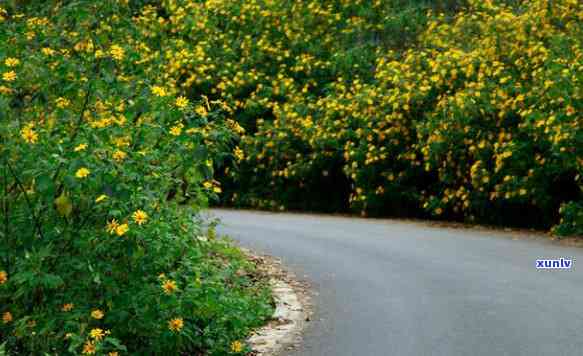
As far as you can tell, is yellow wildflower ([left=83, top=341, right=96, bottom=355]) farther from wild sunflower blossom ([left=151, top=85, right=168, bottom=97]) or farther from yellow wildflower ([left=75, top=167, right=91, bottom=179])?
wild sunflower blossom ([left=151, top=85, right=168, bottom=97])

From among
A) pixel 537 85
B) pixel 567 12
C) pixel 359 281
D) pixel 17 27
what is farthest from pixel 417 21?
pixel 17 27

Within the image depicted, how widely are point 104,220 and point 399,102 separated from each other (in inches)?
482

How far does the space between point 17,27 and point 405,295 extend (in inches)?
190

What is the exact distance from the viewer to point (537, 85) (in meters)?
16.5

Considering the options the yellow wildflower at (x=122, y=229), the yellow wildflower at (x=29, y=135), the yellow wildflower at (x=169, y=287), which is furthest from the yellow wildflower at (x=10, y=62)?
the yellow wildflower at (x=169, y=287)

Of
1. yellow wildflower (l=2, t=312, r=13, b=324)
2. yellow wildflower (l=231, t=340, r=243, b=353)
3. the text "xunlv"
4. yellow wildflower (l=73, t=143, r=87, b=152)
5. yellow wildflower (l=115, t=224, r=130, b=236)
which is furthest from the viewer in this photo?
the text "xunlv"

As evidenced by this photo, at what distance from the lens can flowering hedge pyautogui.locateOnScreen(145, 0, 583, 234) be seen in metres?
16.2

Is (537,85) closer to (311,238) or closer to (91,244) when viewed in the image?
(311,238)

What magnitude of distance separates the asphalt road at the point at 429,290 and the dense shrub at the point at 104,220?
4.08 feet

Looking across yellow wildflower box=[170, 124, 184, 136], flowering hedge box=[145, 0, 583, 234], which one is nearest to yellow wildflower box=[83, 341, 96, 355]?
yellow wildflower box=[170, 124, 184, 136]

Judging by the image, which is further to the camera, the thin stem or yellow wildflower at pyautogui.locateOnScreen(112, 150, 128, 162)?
the thin stem

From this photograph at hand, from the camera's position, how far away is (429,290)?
10852 mm

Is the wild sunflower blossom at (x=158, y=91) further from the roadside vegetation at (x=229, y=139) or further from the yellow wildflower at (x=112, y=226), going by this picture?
the yellow wildflower at (x=112, y=226)

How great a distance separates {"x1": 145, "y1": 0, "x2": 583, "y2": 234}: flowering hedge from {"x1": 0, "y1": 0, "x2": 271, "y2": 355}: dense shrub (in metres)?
8.43
